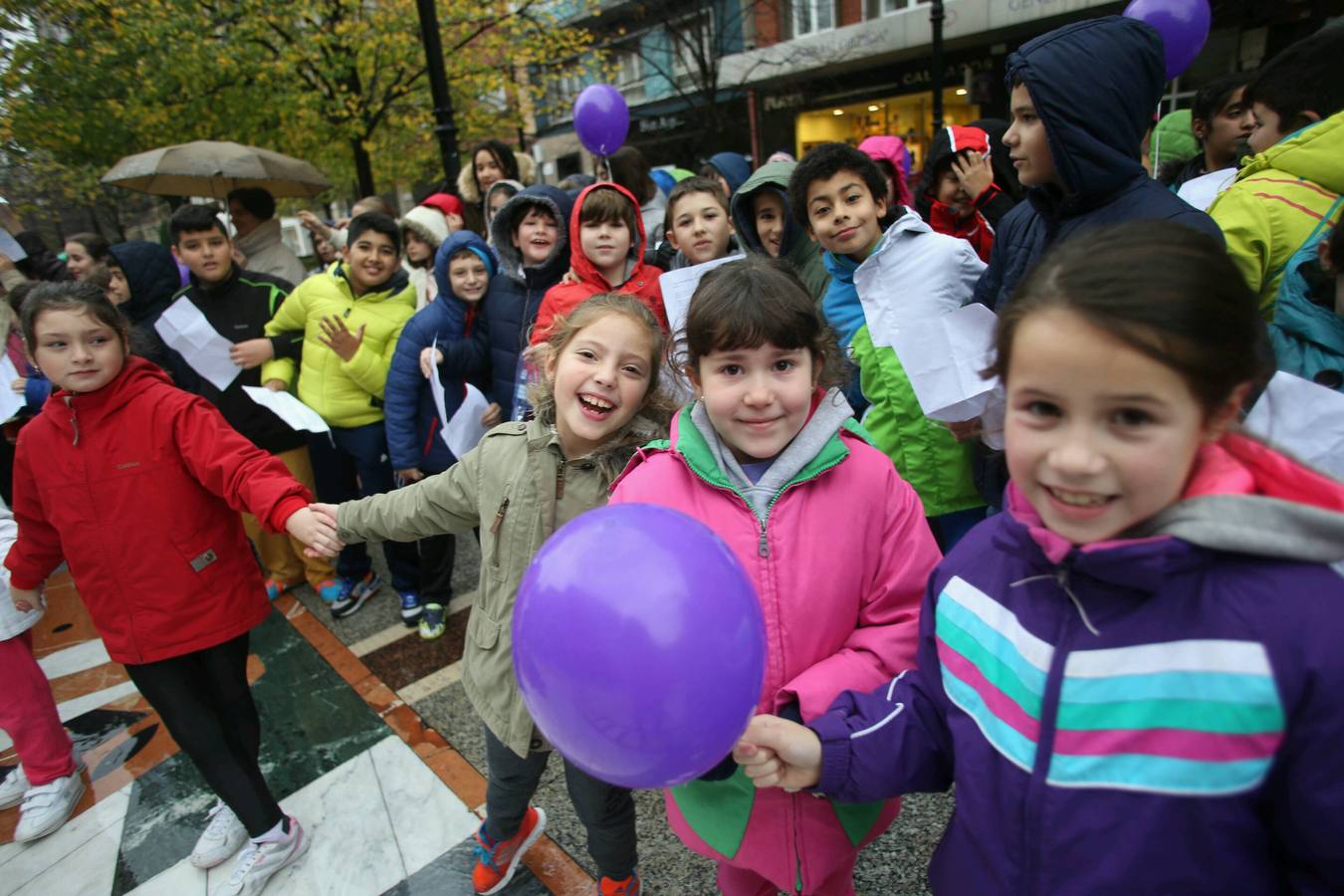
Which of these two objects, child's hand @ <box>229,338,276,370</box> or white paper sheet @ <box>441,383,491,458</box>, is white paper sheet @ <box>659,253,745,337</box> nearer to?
white paper sheet @ <box>441,383,491,458</box>

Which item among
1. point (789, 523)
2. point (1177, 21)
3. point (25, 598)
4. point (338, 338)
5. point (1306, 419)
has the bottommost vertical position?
point (25, 598)

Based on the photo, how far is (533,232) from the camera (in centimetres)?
361

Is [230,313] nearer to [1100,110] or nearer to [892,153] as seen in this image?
[892,153]

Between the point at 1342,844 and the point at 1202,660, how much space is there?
24cm

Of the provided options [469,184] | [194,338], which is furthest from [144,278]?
[469,184]

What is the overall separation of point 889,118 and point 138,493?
18.7 meters

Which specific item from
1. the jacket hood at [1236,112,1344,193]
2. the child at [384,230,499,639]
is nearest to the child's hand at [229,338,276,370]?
the child at [384,230,499,639]

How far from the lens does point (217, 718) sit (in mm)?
2584

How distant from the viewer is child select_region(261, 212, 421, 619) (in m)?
4.09

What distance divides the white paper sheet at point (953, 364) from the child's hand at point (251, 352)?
3.68 meters

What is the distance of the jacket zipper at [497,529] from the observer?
2.06 meters

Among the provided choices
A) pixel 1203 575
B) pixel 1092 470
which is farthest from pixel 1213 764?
pixel 1092 470

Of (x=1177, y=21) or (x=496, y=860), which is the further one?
(x=1177, y=21)

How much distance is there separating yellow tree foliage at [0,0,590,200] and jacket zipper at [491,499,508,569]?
10703mm
